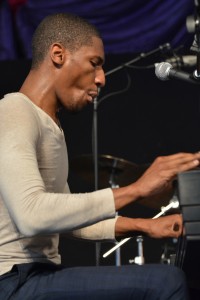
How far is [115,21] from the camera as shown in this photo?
5078 millimetres

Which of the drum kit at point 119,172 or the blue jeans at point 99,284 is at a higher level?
the blue jeans at point 99,284

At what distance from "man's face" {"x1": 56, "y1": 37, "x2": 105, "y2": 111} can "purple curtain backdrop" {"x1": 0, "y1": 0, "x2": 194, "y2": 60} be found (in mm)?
2368

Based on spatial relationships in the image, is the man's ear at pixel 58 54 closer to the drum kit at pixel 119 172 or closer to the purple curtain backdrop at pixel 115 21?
the drum kit at pixel 119 172

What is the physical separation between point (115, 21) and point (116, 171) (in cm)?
109

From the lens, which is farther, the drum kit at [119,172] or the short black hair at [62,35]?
the drum kit at [119,172]

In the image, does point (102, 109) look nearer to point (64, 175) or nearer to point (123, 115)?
point (123, 115)

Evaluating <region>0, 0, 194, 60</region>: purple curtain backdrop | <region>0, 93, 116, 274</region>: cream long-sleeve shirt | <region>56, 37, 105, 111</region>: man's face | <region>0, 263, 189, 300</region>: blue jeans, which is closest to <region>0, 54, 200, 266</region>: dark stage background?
<region>0, 0, 194, 60</region>: purple curtain backdrop

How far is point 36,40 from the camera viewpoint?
277 centimetres

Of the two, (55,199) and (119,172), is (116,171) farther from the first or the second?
(55,199)

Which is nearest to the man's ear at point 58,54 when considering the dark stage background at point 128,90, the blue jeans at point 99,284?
the blue jeans at point 99,284

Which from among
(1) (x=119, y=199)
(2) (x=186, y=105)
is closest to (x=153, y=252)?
(2) (x=186, y=105)

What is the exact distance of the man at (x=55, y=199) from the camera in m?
2.12

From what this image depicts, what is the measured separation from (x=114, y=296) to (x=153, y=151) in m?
3.32

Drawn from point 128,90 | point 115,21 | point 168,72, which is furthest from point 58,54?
point 128,90
